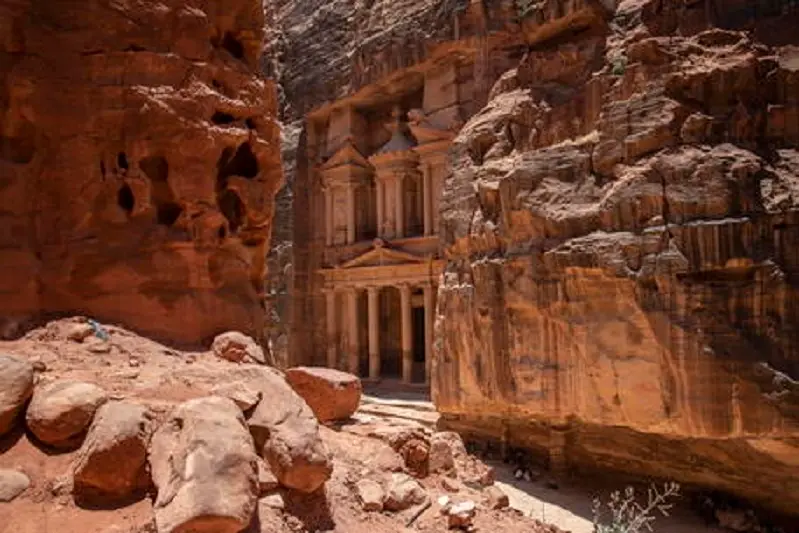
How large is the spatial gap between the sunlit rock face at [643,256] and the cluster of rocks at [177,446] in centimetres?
974

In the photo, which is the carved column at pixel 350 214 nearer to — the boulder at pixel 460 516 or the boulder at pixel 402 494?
the boulder at pixel 402 494

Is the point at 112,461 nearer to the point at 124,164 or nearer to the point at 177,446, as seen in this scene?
the point at 177,446

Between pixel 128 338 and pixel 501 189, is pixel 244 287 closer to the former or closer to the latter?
pixel 128 338

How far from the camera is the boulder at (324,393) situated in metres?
6.98

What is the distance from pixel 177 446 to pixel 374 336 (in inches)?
874

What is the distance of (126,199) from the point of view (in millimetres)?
6379

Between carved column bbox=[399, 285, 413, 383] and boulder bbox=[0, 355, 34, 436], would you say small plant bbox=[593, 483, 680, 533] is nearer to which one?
boulder bbox=[0, 355, 34, 436]

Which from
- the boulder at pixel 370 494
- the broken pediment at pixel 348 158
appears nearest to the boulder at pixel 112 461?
the boulder at pixel 370 494

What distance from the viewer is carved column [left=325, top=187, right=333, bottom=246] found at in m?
28.7

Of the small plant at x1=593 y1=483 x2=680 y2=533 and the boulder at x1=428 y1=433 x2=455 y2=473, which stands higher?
the boulder at x1=428 y1=433 x2=455 y2=473

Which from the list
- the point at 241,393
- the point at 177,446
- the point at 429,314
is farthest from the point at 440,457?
the point at 429,314

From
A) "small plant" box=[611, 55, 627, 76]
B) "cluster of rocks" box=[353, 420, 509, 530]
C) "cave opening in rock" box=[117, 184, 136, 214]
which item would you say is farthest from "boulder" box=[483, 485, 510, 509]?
"small plant" box=[611, 55, 627, 76]

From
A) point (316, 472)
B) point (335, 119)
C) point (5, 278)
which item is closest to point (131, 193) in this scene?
point (5, 278)

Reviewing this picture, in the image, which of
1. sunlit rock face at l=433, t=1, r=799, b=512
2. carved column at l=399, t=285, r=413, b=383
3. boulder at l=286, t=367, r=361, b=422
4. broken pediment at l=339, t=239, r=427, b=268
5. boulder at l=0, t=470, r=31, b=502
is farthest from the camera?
broken pediment at l=339, t=239, r=427, b=268
